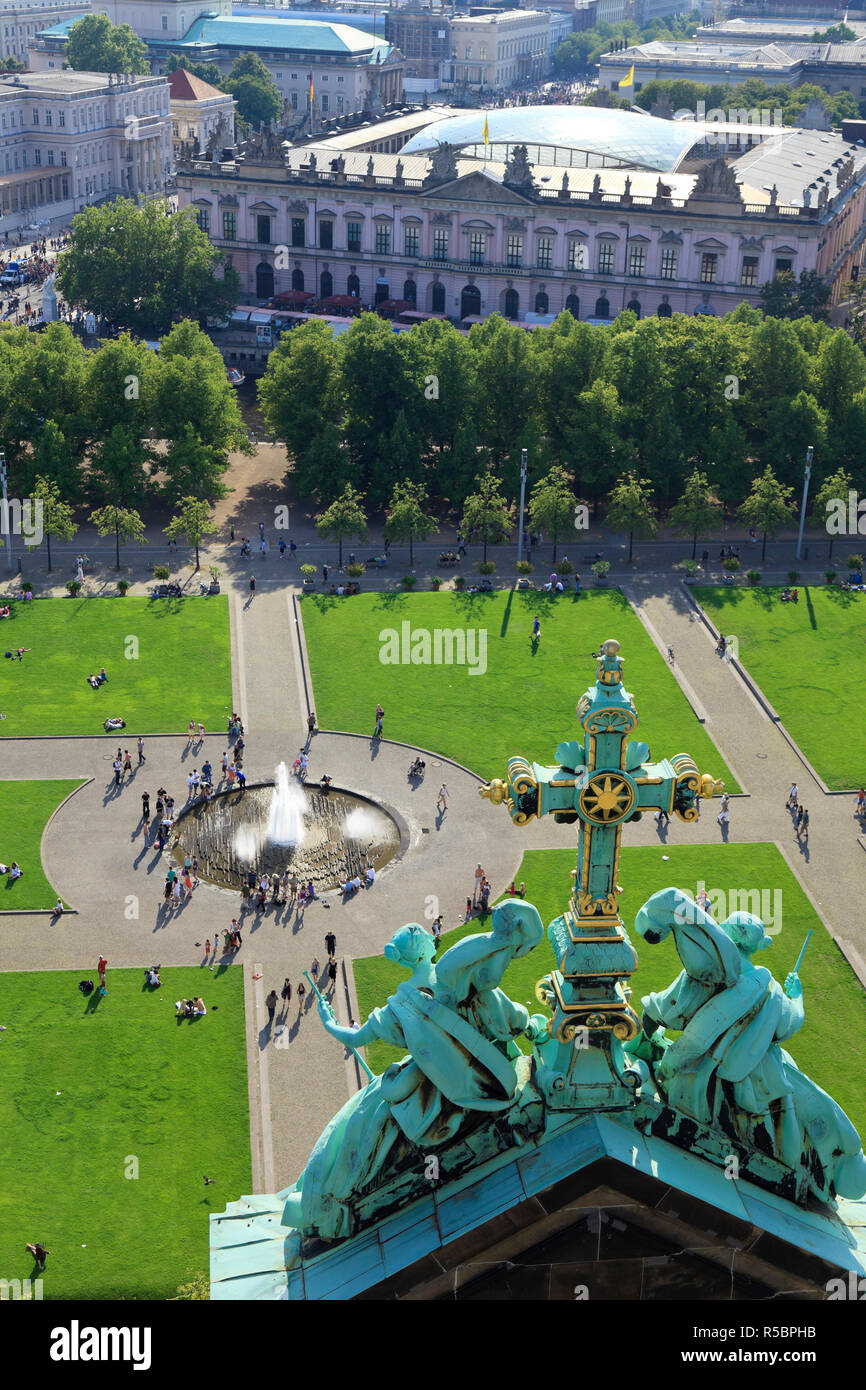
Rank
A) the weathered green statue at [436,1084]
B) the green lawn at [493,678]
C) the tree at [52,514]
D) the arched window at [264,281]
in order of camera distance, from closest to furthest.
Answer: the weathered green statue at [436,1084] < the green lawn at [493,678] < the tree at [52,514] < the arched window at [264,281]

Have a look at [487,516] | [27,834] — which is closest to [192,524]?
[487,516]

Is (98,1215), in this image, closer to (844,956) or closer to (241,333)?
(844,956)

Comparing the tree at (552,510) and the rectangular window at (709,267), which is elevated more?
the rectangular window at (709,267)

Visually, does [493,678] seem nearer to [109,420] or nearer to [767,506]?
[767,506]

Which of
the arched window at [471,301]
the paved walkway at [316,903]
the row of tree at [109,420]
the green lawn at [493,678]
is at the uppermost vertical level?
the arched window at [471,301]

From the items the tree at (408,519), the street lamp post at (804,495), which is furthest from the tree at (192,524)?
the street lamp post at (804,495)

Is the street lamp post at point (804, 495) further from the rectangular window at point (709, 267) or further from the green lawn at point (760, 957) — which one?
the rectangular window at point (709, 267)

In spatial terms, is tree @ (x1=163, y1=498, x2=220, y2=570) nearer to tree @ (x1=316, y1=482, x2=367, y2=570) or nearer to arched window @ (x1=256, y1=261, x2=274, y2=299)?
tree @ (x1=316, y1=482, x2=367, y2=570)
